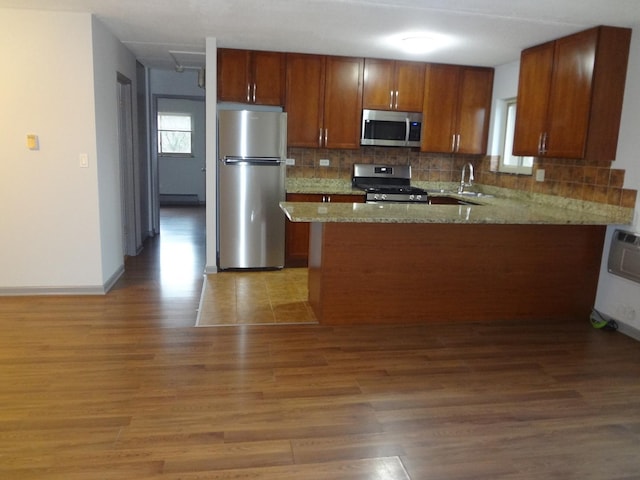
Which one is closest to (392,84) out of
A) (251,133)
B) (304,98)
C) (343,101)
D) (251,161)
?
(343,101)

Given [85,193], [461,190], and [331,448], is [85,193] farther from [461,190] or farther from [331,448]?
[461,190]

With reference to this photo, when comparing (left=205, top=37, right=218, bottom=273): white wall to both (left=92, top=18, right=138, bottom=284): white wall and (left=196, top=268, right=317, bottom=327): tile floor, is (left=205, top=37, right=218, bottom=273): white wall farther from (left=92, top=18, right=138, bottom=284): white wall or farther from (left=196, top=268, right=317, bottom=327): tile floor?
(left=92, top=18, right=138, bottom=284): white wall

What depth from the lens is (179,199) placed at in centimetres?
1041

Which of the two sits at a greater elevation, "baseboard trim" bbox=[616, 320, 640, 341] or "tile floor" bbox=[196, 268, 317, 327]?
"baseboard trim" bbox=[616, 320, 640, 341]

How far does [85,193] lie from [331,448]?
3.15m

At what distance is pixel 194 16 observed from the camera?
3.87 metres

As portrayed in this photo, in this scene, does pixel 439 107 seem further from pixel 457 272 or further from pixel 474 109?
pixel 457 272

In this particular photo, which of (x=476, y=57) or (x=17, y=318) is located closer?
(x=17, y=318)

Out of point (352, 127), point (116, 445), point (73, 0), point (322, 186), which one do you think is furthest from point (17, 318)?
point (352, 127)

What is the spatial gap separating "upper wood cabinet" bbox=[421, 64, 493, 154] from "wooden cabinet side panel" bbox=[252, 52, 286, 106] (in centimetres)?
162

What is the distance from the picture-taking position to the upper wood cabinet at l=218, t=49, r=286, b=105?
5035mm

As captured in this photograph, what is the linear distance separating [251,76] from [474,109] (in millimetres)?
2539

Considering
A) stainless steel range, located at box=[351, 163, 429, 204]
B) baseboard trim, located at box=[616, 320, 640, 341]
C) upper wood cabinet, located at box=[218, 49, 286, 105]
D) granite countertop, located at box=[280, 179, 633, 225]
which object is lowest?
baseboard trim, located at box=[616, 320, 640, 341]

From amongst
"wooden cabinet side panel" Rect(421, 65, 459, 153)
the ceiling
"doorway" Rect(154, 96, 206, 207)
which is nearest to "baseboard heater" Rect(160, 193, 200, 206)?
"doorway" Rect(154, 96, 206, 207)
